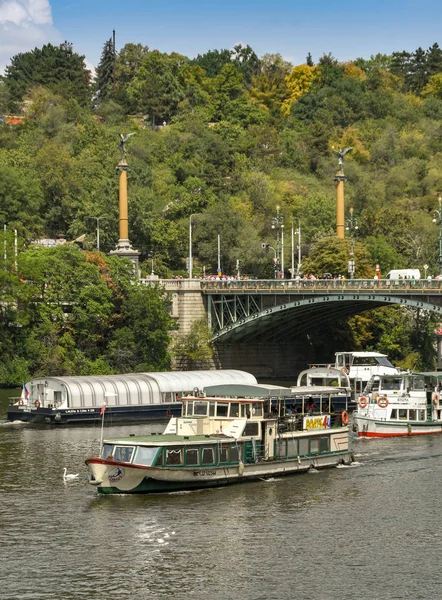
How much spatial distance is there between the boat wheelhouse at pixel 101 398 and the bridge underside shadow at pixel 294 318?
24951 mm

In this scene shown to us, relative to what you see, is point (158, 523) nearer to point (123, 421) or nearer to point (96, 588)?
point (96, 588)

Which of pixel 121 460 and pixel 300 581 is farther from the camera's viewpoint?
pixel 121 460

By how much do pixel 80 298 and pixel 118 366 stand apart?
7463 mm

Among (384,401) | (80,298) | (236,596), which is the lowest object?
(236,596)

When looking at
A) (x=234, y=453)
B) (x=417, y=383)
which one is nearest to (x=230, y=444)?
(x=234, y=453)

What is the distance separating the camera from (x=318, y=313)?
151 m

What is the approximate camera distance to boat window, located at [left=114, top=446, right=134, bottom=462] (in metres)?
74.5

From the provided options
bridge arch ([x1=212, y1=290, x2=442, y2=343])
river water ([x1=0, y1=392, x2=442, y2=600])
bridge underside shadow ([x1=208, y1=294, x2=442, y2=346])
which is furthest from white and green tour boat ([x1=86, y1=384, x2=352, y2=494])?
bridge underside shadow ([x1=208, y1=294, x2=442, y2=346])

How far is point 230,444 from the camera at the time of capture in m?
77.5

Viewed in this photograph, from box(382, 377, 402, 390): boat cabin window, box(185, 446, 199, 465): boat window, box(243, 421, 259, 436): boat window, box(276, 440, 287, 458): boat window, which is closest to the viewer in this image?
box(185, 446, 199, 465): boat window

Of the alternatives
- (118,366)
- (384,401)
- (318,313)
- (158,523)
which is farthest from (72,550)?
(318,313)

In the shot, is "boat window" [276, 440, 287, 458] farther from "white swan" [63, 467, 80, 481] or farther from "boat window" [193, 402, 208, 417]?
"white swan" [63, 467, 80, 481]

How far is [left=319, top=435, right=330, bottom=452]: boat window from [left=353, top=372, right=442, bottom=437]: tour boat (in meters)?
16.2

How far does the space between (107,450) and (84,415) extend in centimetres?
3566
